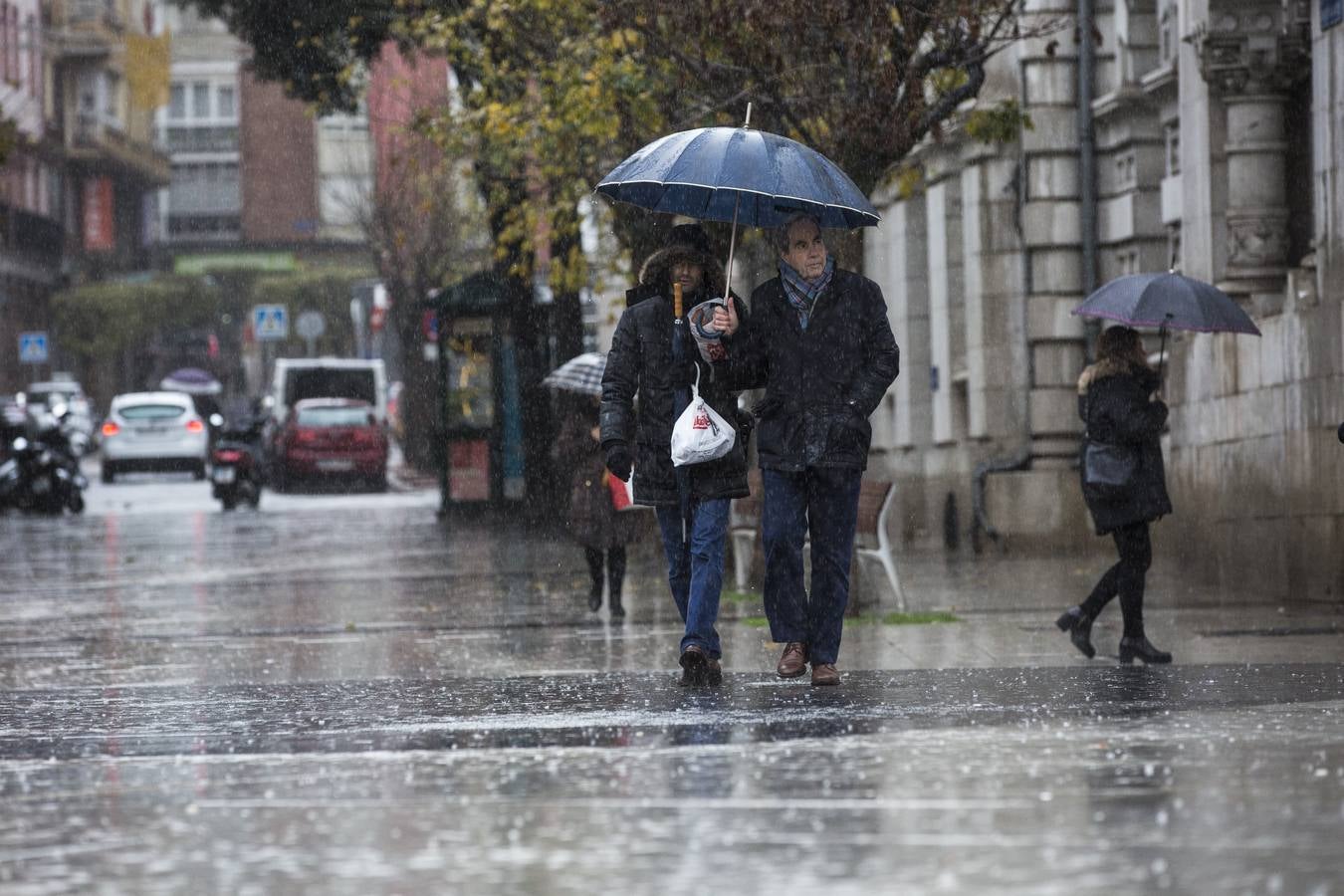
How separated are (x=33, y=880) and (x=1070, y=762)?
2.94 meters

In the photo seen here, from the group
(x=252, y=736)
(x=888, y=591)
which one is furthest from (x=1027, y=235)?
(x=252, y=736)

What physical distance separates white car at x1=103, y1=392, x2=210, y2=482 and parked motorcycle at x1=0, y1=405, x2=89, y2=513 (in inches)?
356

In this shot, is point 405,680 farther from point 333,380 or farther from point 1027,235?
point 333,380

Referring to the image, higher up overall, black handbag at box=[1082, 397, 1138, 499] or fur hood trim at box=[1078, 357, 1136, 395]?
fur hood trim at box=[1078, 357, 1136, 395]

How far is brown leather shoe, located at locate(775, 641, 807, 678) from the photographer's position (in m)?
10.5

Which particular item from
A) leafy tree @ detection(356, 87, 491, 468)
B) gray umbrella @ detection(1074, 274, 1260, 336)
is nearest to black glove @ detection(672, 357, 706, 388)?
gray umbrella @ detection(1074, 274, 1260, 336)

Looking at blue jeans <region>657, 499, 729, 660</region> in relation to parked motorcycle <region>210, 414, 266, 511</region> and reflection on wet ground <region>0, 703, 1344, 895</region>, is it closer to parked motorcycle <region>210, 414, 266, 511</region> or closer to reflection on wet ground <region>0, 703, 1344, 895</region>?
reflection on wet ground <region>0, 703, 1344, 895</region>

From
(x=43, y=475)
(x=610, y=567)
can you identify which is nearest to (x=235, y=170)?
(x=43, y=475)

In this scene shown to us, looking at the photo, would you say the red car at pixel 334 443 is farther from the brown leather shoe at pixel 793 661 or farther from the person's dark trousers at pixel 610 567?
the brown leather shoe at pixel 793 661

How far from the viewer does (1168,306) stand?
12945mm

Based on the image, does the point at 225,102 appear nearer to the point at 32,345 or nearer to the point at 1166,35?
the point at 32,345

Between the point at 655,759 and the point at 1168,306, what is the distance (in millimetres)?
5647

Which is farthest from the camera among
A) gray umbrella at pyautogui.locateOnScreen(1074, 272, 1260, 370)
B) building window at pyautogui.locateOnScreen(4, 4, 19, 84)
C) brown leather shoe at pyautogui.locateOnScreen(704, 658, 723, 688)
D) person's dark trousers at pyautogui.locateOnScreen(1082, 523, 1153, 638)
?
building window at pyautogui.locateOnScreen(4, 4, 19, 84)

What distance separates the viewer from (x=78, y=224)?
98812mm
